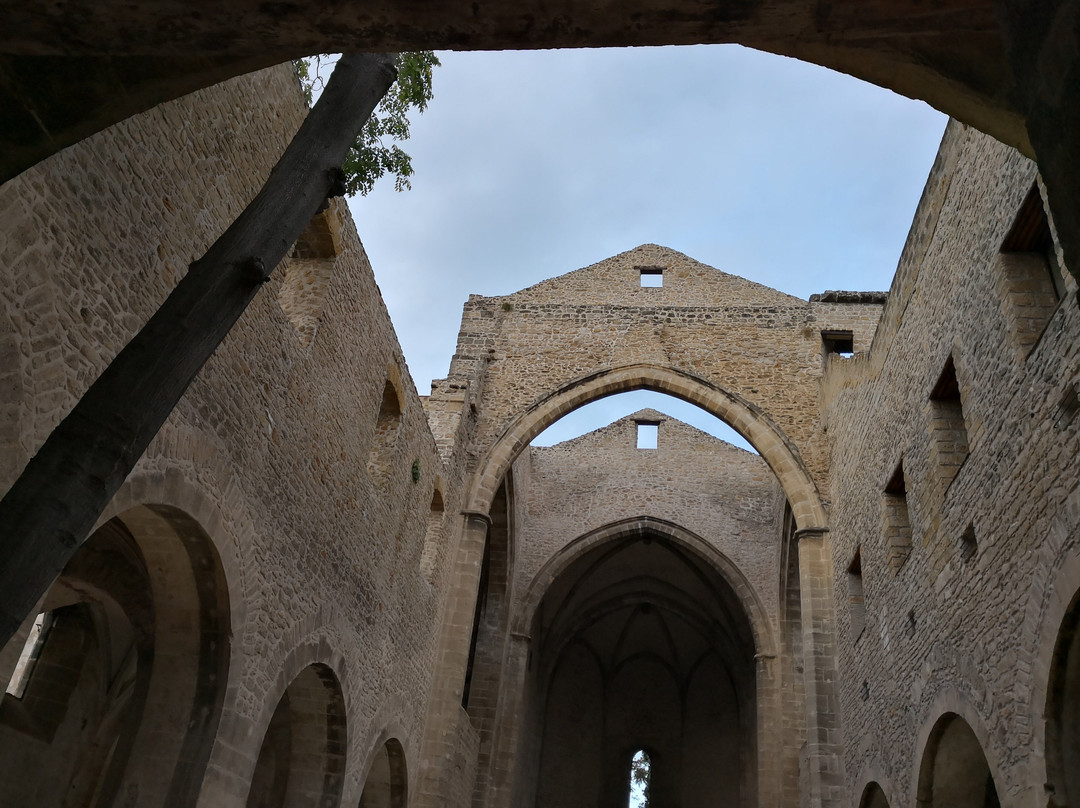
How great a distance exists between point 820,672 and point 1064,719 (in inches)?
255

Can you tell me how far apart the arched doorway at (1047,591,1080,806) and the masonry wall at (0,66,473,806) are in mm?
5075

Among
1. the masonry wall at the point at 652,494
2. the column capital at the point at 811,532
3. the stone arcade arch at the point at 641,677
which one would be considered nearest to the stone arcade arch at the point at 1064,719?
the column capital at the point at 811,532

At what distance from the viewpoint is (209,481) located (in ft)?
19.3

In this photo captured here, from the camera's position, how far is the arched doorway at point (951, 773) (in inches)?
278

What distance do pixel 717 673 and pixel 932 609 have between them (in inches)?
687

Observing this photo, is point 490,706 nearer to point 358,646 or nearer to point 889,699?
point 358,646

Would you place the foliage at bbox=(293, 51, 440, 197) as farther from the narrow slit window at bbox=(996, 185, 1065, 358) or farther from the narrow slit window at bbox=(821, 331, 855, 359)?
the narrow slit window at bbox=(821, 331, 855, 359)

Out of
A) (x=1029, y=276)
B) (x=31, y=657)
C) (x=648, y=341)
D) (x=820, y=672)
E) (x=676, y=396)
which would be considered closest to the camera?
(x=1029, y=276)

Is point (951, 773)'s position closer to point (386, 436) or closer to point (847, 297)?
point (386, 436)

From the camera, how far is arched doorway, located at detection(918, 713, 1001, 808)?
7062mm

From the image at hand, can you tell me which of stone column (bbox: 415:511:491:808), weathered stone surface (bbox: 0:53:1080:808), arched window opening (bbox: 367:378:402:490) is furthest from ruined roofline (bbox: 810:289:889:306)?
arched window opening (bbox: 367:378:402:490)

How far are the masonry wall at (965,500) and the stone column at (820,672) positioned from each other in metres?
0.53

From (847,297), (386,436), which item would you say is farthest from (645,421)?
(386,436)

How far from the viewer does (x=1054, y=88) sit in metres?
1.99
